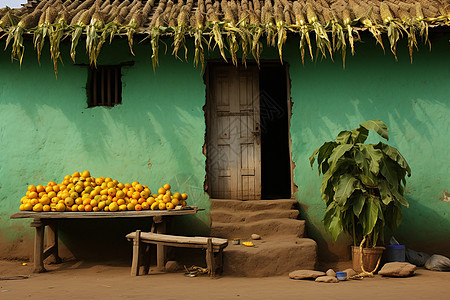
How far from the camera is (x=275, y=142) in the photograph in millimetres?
9938

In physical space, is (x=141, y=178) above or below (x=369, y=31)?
below

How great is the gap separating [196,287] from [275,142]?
237 inches

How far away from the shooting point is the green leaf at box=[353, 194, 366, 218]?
16.5 ft

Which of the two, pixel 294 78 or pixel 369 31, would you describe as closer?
pixel 369 31

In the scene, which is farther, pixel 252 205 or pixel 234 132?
pixel 234 132

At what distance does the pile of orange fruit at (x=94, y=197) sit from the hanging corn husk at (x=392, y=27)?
3.58 m

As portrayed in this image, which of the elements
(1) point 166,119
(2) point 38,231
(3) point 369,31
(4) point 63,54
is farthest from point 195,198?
(3) point 369,31

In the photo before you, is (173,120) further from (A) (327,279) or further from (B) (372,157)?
(A) (327,279)

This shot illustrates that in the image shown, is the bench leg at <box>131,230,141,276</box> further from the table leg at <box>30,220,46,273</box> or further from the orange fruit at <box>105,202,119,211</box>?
the table leg at <box>30,220,46,273</box>

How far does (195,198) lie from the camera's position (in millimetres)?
6152

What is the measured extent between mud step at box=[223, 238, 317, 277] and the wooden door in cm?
163

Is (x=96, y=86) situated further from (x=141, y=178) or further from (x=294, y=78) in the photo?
(x=294, y=78)

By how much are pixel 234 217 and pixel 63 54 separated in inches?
143

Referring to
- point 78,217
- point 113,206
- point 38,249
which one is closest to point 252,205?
point 113,206
